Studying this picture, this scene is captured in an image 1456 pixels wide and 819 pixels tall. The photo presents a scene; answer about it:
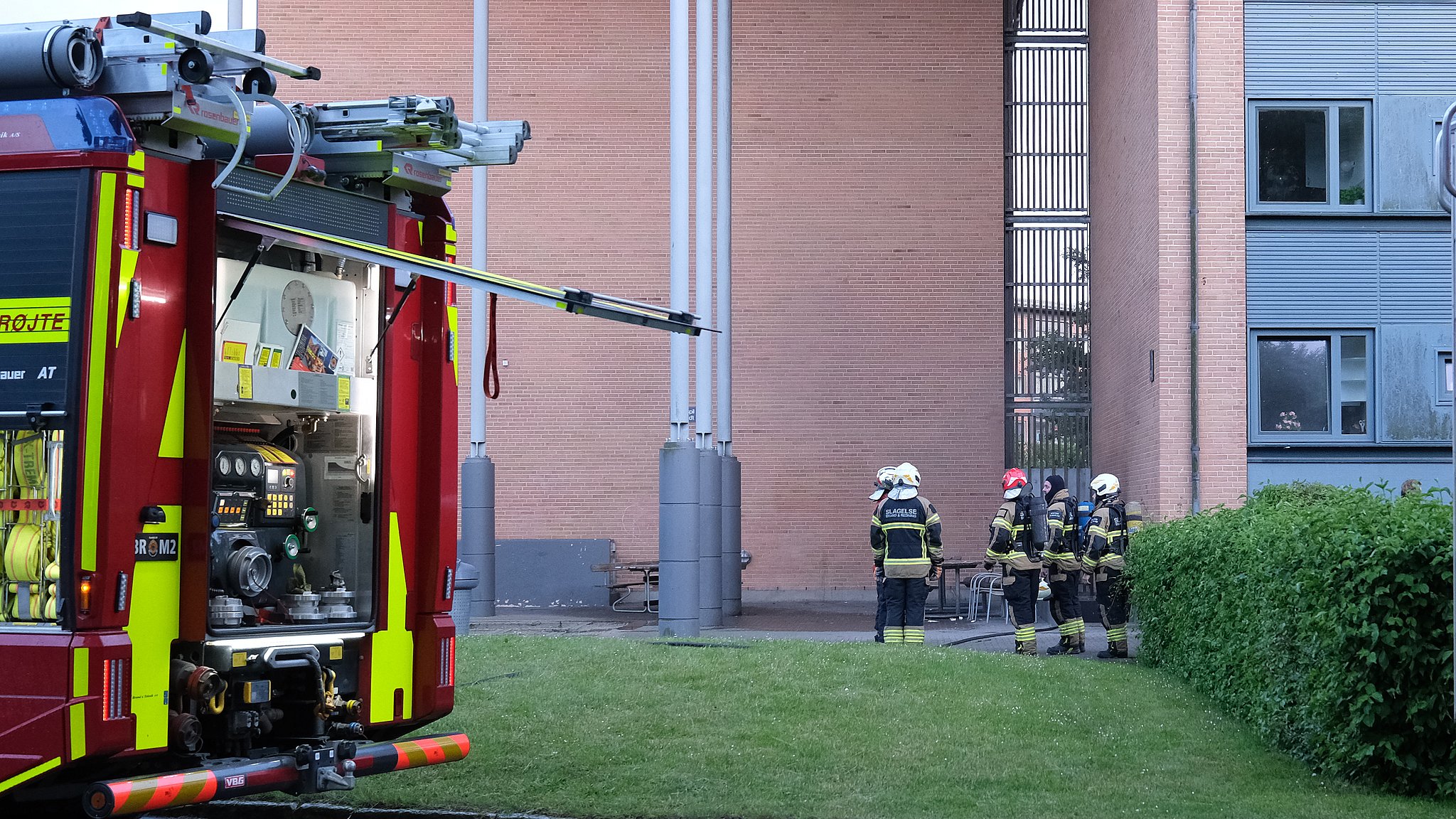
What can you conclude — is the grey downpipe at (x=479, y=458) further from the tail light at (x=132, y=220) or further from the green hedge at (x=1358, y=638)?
the tail light at (x=132, y=220)

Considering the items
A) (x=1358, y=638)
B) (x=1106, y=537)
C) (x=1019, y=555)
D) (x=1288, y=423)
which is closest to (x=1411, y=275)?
(x=1288, y=423)

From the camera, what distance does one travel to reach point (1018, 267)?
25609mm

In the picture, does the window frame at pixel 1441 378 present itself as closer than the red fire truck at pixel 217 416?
No

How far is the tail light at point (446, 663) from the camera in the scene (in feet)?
22.6

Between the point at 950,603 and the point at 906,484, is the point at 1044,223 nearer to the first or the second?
the point at 950,603

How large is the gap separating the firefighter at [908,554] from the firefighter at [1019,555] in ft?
3.45

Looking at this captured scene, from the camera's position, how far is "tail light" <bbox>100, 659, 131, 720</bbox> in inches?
208

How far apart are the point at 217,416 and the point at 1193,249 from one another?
589 inches

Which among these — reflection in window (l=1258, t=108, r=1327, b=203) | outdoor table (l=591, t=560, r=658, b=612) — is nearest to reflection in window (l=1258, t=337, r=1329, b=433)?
reflection in window (l=1258, t=108, r=1327, b=203)

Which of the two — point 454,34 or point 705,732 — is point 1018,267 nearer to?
point 454,34

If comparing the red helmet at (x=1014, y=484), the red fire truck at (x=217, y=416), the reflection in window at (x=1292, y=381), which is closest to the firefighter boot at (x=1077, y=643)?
the red helmet at (x=1014, y=484)

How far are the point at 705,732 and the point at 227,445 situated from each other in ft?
13.0

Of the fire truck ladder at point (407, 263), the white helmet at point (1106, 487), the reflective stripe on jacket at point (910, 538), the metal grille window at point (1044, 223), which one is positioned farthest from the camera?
the metal grille window at point (1044, 223)

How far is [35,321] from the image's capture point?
209 inches
